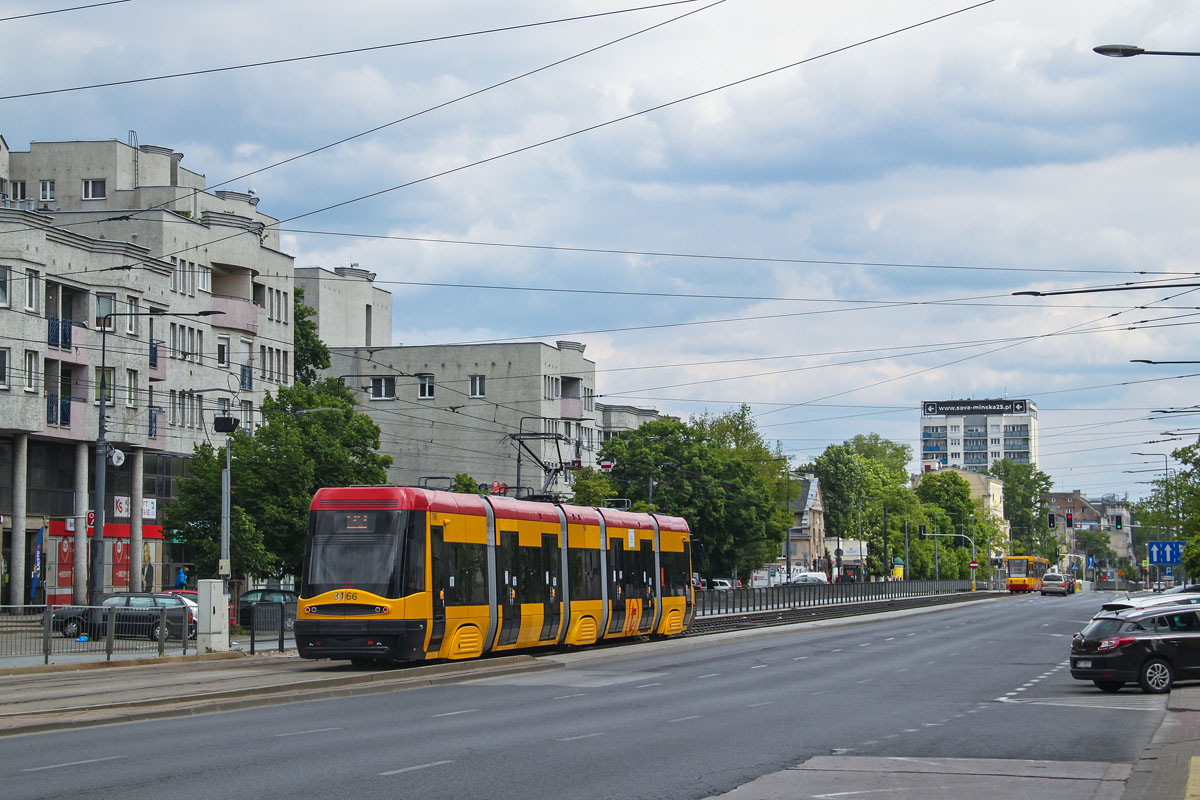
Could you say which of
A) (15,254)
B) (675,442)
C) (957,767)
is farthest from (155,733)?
(675,442)

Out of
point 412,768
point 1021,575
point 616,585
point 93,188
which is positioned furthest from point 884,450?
point 412,768

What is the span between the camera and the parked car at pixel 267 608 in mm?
41406

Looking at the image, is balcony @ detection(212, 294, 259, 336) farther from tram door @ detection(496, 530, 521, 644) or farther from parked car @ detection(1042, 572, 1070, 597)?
parked car @ detection(1042, 572, 1070, 597)

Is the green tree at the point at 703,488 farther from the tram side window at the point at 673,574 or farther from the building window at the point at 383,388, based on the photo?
the tram side window at the point at 673,574

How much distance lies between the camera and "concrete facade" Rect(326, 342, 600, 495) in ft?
292

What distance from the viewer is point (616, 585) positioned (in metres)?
37.3

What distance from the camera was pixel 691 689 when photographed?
25.2 m

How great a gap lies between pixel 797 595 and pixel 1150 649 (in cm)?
4972

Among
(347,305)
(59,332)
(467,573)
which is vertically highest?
(347,305)

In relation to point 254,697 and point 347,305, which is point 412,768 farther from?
point 347,305

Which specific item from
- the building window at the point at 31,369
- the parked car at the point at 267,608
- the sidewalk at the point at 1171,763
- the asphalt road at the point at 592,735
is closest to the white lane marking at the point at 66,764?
the asphalt road at the point at 592,735

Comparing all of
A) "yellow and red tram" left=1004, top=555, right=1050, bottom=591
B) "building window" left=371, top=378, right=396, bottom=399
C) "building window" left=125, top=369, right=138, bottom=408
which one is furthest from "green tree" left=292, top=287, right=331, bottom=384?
"yellow and red tram" left=1004, top=555, right=1050, bottom=591

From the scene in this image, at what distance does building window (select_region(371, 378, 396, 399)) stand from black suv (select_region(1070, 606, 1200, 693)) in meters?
69.2

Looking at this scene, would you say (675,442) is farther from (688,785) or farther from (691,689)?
(688,785)
